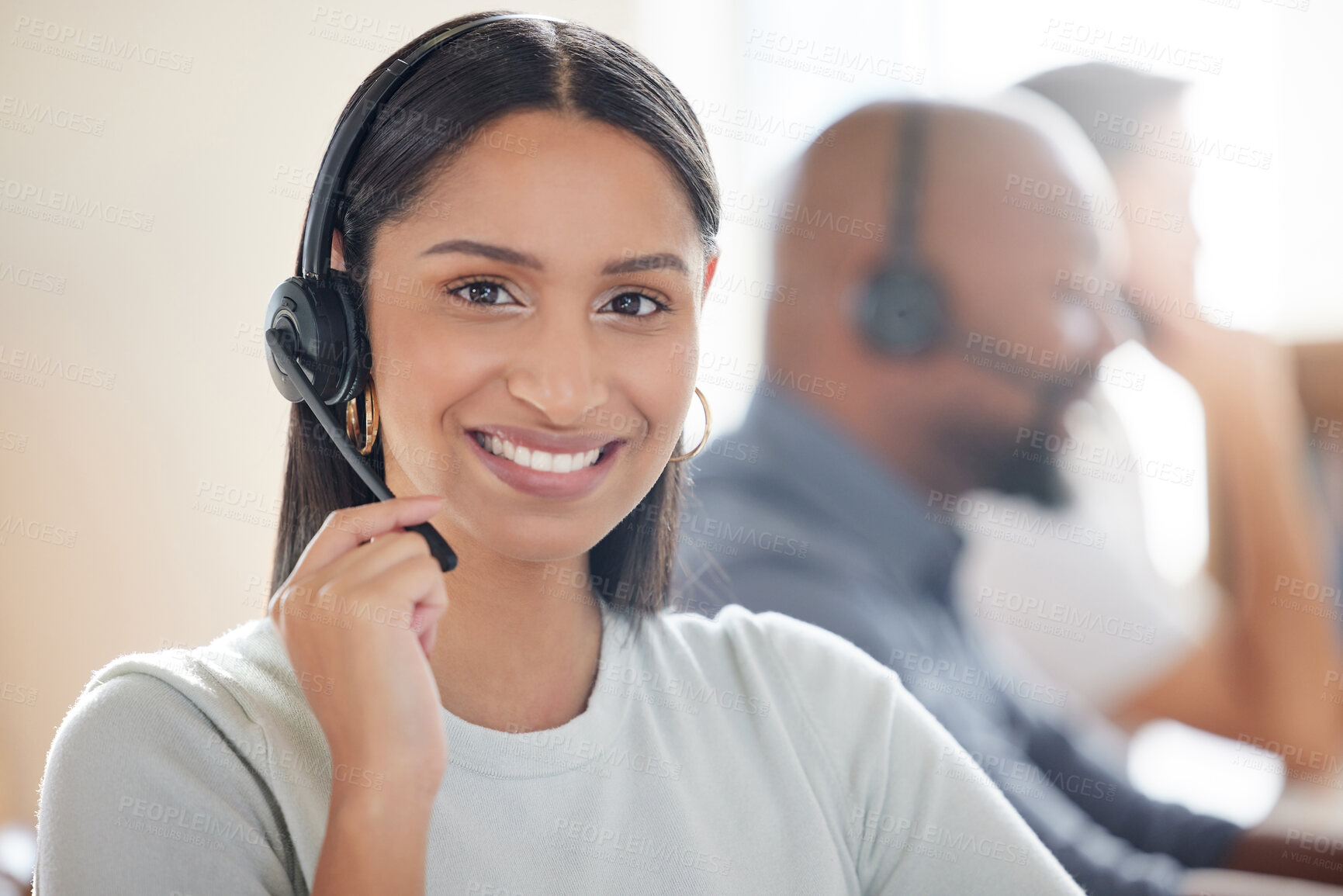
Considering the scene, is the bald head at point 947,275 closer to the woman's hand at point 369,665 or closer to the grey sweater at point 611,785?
the grey sweater at point 611,785

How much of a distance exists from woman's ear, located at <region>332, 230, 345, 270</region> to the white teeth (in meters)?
0.22

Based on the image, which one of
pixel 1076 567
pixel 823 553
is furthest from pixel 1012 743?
pixel 1076 567

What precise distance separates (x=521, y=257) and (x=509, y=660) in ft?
1.23

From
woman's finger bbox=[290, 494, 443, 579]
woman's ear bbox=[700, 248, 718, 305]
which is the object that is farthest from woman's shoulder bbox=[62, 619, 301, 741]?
woman's ear bbox=[700, 248, 718, 305]

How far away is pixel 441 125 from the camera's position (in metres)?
0.87

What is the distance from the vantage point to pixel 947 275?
193 centimetres

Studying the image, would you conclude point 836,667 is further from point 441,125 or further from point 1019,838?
point 441,125

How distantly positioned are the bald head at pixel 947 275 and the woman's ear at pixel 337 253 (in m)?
1.02

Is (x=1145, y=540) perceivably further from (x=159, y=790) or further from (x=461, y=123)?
(x=159, y=790)

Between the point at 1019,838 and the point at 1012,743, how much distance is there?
884 millimetres

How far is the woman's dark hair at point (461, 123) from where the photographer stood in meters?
0.87

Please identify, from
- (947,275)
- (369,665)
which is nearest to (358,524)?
(369,665)

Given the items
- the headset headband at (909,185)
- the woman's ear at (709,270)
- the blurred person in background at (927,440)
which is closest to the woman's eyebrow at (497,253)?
the woman's ear at (709,270)

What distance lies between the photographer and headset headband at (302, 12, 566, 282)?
2.94ft
